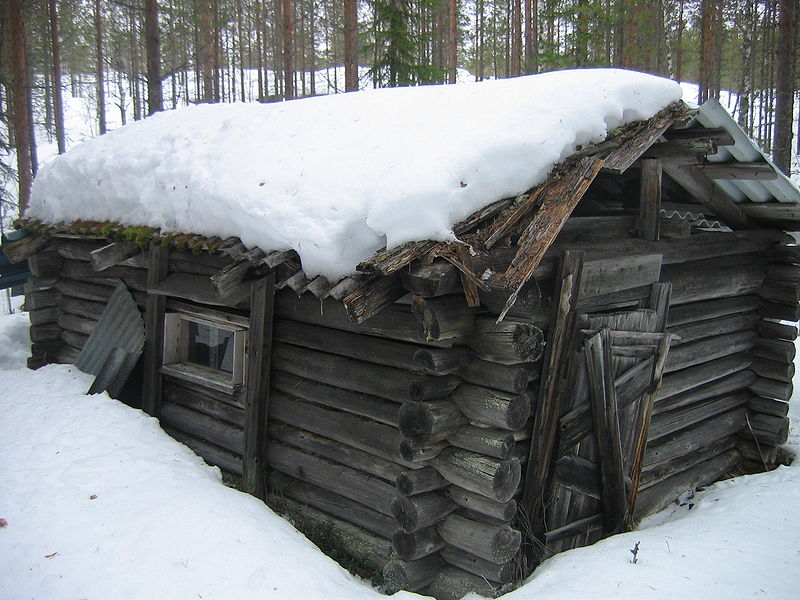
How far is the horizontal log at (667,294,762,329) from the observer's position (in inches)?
261

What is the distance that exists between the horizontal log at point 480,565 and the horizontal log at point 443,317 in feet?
5.82

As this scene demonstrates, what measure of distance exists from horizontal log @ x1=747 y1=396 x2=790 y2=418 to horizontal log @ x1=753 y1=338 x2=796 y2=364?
1.88 feet

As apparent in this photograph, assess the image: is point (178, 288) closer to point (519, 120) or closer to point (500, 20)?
point (519, 120)

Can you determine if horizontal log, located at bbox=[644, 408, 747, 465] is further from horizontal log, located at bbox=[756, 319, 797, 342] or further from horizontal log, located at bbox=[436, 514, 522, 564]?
horizontal log, located at bbox=[436, 514, 522, 564]

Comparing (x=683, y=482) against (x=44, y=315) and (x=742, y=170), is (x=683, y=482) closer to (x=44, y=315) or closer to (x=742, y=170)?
(x=742, y=170)

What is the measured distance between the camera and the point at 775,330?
311 inches

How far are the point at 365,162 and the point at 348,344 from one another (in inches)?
61.9

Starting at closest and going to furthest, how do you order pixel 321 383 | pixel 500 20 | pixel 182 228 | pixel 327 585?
pixel 327 585, pixel 321 383, pixel 182 228, pixel 500 20

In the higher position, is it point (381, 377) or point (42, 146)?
point (42, 146)

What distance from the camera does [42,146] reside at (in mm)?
34469

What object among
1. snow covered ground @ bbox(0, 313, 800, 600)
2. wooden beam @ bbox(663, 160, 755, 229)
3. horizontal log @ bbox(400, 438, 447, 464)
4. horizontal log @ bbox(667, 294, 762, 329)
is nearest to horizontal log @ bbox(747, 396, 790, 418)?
horizontal log @ bbox(667, 294, 762, 329)

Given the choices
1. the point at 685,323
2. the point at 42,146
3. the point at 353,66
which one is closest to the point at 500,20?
the point at 353,66

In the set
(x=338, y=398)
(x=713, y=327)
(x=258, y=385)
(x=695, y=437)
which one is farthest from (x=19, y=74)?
(x=695, y=437)

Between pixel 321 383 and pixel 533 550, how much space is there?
236cm
